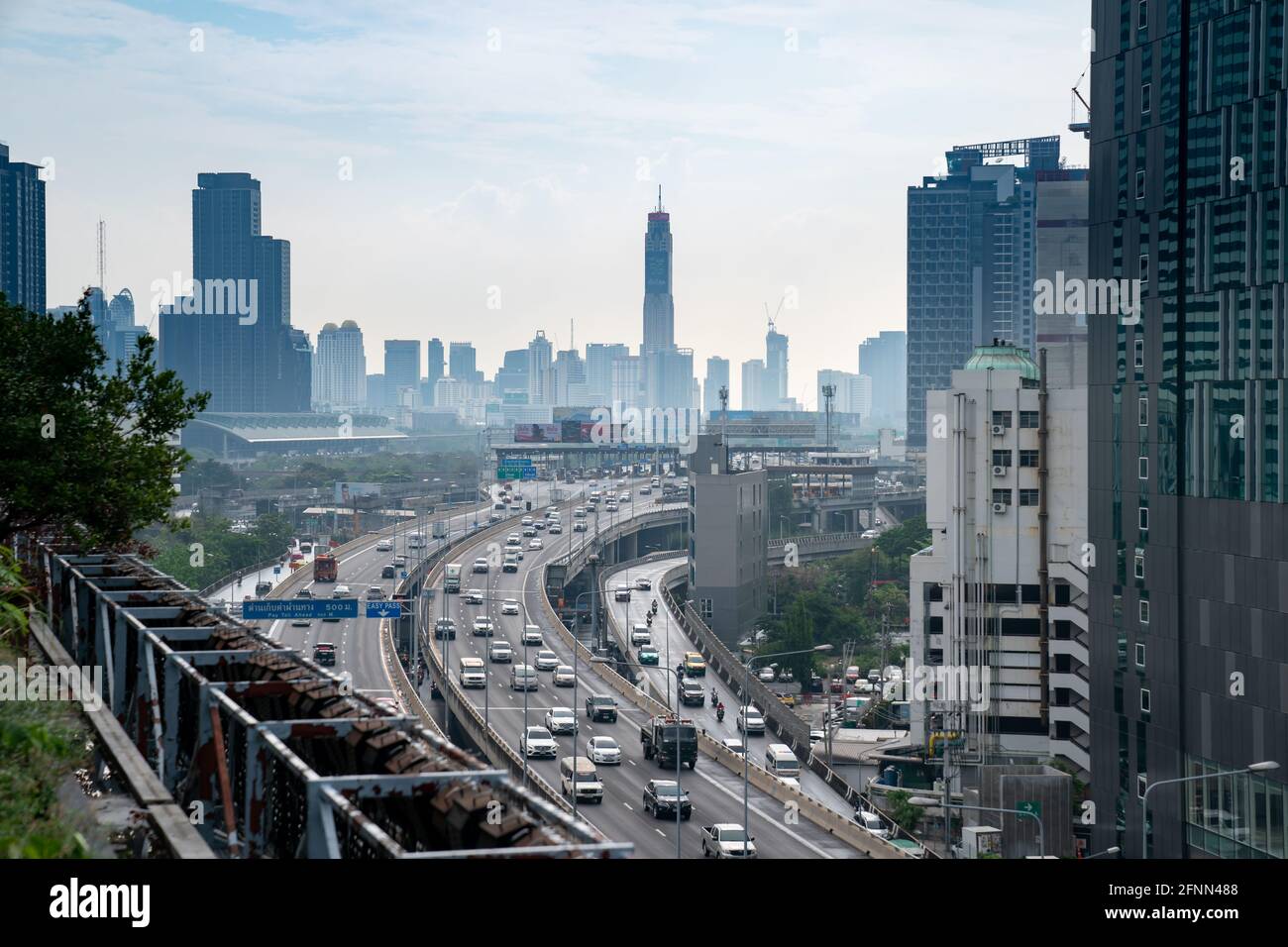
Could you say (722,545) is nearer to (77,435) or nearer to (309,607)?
(309,607)

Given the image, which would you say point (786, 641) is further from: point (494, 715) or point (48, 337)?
point (48, 337)

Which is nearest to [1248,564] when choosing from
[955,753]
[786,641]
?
[955,753]

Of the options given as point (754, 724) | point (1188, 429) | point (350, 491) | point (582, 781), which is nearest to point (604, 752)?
point (582, 781)

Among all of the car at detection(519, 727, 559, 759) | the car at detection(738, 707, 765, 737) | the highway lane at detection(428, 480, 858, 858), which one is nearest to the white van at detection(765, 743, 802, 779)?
the highway lane at detection(428, 480, 858, 858)

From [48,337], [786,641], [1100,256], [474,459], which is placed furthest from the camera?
[474,459]

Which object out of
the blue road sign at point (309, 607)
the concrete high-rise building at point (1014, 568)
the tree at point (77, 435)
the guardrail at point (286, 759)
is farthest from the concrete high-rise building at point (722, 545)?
the guardrail at point (286, 759)
